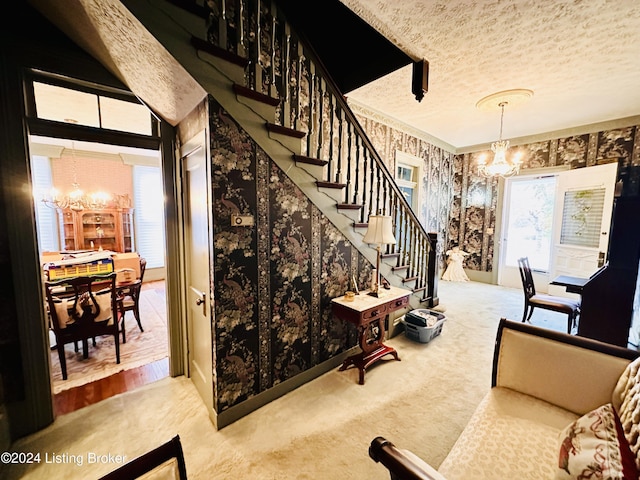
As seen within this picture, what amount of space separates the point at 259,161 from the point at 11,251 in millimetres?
1690

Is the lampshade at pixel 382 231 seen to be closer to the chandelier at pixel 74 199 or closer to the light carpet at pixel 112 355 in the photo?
the light carpet at pixel 112 355

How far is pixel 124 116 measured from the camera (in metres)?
2.24

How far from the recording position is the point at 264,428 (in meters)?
1.77

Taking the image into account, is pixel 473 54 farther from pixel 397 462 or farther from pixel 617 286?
pixel 397 462

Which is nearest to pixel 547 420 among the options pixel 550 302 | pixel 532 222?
pixel 550 302

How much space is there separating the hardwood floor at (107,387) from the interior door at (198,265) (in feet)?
1.43

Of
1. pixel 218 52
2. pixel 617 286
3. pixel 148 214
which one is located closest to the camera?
pixel 218 52

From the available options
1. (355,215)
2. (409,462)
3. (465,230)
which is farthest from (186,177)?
(465,230)

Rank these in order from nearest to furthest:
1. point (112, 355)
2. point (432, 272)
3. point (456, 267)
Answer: point (112, 355)
point (432, 272)
point (456, 267)

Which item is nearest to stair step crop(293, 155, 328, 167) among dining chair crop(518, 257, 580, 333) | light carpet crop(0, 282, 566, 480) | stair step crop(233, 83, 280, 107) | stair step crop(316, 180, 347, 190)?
stair step crop(316, 180, 347, 190)

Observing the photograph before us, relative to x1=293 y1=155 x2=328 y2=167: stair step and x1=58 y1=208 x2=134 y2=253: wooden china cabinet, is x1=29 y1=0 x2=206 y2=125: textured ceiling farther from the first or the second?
x1=58 y1=208 x2=134 y2=253: wooden china cabinet

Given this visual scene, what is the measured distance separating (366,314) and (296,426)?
0.99m

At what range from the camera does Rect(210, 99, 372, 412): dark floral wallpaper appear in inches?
66.8

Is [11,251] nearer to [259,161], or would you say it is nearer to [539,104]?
[259,161]
